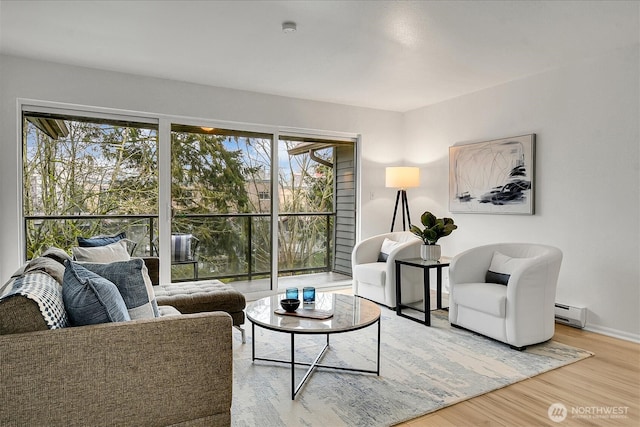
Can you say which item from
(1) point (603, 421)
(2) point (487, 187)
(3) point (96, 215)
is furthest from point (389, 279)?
(3) point (96, 215)

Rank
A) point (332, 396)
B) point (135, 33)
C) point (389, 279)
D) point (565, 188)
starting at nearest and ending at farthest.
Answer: point (332, 396), point (135, 33), point (565, 188), point (389, 279)

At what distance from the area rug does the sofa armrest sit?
0.59 meters

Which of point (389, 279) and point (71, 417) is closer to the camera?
point (71, 417)

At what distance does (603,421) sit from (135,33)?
405 cm

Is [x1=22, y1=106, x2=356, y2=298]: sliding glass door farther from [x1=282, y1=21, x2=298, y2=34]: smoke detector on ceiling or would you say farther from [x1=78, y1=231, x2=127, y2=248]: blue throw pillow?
[x1=282, y1=21, x2=298, y2=34]: smoke detector on ceiling

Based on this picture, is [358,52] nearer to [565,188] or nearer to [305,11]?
[305,11]

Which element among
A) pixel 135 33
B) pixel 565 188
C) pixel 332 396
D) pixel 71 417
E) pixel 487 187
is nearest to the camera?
pixel 71 417

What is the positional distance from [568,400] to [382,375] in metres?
1.12

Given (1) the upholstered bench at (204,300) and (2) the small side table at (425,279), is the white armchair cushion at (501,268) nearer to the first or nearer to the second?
(2) the small side table at (425,279)

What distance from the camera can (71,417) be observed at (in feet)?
4.84

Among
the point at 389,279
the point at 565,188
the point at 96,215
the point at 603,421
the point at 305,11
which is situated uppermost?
the point at 305,11

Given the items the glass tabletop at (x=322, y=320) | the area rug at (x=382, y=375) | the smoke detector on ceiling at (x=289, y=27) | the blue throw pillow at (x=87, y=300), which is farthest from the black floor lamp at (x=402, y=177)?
the blue throw pillow at (x=87, y=300)

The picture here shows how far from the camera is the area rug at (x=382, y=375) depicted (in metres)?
2.24

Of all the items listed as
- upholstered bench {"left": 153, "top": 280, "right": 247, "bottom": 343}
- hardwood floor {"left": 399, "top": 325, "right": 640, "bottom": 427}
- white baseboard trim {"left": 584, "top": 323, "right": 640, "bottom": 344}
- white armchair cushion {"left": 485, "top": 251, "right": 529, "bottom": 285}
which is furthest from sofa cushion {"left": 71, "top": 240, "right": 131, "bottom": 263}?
white baseboard trim {"left": 584, "top": 323, "right": 640, "bottom": 344}
